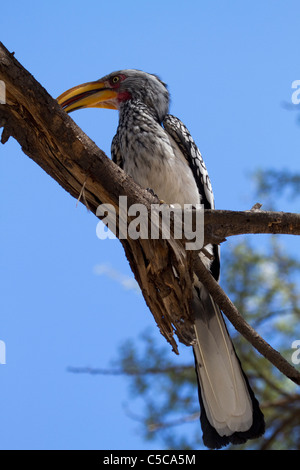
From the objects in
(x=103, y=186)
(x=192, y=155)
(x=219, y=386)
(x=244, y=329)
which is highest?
(x=192, y=155)

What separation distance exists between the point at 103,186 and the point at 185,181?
2.99 ft

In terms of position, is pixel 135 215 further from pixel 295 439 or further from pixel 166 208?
pixel 295 439

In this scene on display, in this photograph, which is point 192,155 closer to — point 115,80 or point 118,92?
point 118,92

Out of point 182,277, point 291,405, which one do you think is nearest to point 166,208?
point 182,277

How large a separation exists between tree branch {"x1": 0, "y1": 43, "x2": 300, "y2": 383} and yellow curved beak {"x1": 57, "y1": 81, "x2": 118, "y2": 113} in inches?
61.0

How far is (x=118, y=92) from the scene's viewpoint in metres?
4.43

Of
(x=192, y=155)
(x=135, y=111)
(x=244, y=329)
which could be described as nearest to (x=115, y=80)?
(x=135, y=111)

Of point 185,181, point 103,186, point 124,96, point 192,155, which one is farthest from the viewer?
point 124,96

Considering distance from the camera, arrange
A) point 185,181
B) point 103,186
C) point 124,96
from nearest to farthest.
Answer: point 103,186 → point 185,181 → point 124,96

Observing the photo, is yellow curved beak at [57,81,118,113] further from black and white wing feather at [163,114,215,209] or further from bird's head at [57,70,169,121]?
black and white wing feather at [163,114,215,209]

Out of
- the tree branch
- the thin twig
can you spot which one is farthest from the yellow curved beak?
the thin twig
